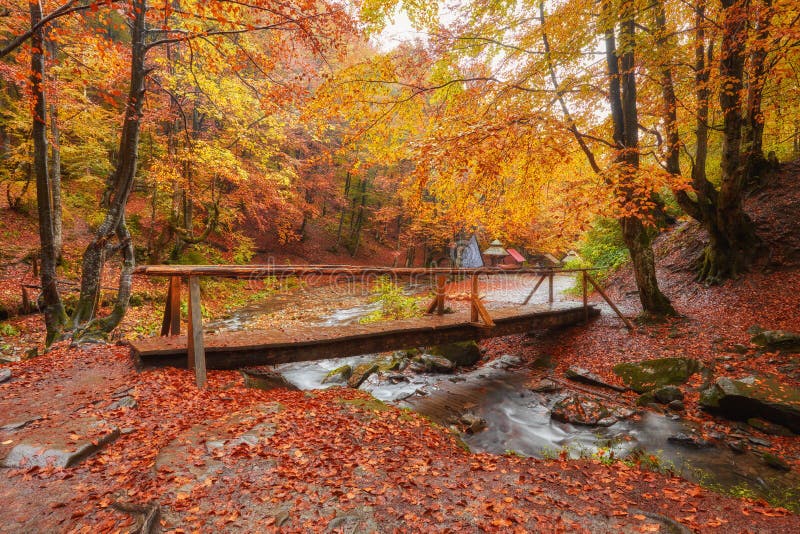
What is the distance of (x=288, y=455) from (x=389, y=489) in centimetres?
109

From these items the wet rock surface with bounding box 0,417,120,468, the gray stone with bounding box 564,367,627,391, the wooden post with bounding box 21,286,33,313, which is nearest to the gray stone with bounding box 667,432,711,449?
the gray stone with bounding box 564,367,627,391

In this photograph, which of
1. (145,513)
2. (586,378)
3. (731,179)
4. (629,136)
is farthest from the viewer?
(731,179)

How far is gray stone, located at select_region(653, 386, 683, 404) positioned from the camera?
6188 millimetres

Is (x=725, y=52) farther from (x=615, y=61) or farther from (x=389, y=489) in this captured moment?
(x=389, y=489)

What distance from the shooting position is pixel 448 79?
7832 mm

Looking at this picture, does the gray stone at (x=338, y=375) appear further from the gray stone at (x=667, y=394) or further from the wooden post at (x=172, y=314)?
the gray stone at (x=667, y=394)

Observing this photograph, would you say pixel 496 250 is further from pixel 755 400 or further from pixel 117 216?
pixel 117 216

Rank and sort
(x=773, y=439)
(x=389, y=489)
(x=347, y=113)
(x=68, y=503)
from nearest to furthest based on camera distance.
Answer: (x=68, y=503) < (x=389, y=489) < (x=773, y=439) < (x=347, y=113)

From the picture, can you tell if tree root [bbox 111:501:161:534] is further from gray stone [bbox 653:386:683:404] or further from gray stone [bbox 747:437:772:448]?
gray stone [bbox 653:386:683:404]

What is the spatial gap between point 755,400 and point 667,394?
1.26 metres

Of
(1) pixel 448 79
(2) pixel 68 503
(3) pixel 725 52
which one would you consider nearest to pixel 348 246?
(1) pixel 448 79

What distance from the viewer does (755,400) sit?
5.12 m

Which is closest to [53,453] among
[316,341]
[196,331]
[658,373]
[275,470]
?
[275,470]

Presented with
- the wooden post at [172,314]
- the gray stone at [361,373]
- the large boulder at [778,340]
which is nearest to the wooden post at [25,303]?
the wooden post at [172,314]
